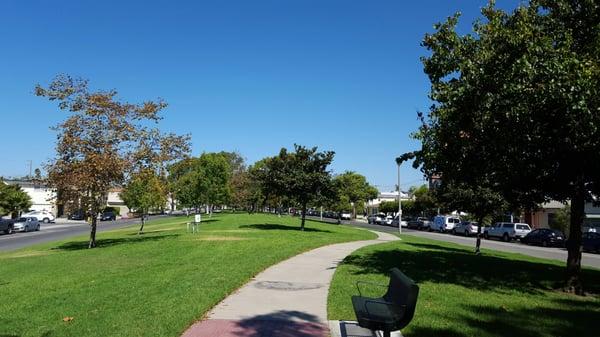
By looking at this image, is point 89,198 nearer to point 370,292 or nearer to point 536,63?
point 370,292

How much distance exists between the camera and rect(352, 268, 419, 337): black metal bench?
603 centimetres

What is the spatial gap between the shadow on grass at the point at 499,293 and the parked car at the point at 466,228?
30.9m

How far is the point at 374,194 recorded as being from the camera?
97.8 metres

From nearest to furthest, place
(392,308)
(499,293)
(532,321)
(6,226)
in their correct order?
(392,308) → (532,321) → (499,293) → (6,226)

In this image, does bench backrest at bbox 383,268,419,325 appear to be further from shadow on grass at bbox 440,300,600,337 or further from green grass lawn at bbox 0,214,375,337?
green grass lawn at bbox 0,214,375,337

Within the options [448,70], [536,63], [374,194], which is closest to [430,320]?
[536,63]

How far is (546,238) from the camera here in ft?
125

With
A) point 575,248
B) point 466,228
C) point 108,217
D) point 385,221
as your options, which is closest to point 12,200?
point 108,217

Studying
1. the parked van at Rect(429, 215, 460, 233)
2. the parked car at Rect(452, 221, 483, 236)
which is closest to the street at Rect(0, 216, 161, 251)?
the parked car at Rect(452, 221, 483, 236)

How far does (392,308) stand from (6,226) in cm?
4393

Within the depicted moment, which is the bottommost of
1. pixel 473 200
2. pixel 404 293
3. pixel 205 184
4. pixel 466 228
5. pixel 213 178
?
pixel 466 228

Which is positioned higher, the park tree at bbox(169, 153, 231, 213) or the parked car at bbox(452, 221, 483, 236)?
the park tree at bbox(169, 153, 231, 213)

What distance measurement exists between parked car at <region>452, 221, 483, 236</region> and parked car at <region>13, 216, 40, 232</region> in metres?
38.0

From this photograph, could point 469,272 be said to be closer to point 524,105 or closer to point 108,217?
point 524,105
